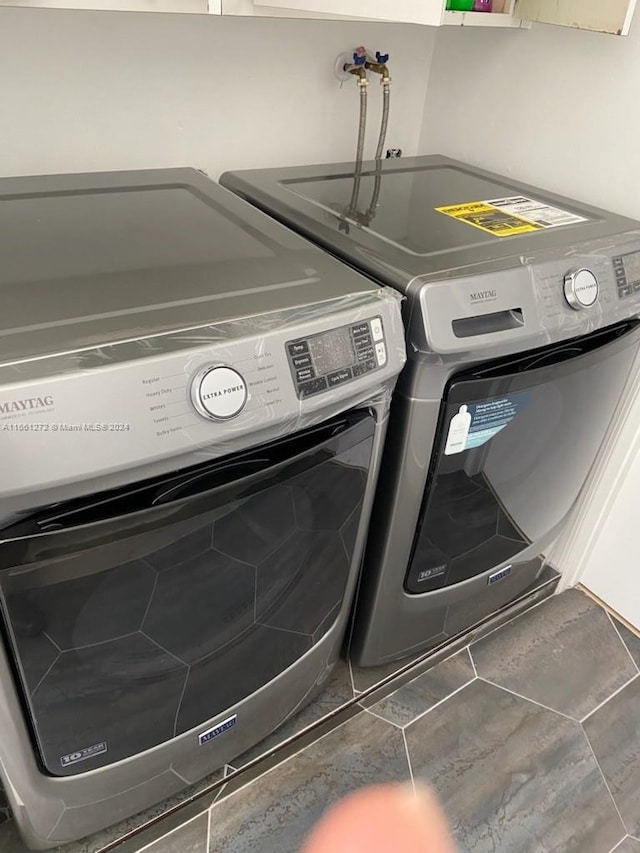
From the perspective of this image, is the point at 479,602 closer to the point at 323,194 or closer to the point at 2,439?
the point at 323,194

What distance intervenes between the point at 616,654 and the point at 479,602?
370 mm

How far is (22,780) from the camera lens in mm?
896

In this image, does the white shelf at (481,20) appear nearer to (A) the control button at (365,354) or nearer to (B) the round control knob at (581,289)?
(B) the round control knob at (581,289)

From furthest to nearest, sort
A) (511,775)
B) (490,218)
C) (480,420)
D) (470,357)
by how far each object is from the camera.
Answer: (511,775) < (490,218) < (480,420) < (470,357)

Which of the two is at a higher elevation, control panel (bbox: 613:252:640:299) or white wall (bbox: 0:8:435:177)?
white wall (bbox: 0:8:435:177)

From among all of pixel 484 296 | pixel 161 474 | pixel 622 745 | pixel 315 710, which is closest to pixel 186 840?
pixel 315 710

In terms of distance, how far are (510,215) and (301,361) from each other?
602 mm

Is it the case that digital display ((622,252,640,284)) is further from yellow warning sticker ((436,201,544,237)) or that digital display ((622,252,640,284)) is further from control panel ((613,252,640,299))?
yellow warning sticker ((436,201,544,237))

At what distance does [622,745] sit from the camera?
135 centimetres

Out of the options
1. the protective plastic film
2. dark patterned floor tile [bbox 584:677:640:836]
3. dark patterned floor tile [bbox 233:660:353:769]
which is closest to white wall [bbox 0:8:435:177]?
the protective plastic film

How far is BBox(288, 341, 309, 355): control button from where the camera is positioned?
0.76 meters

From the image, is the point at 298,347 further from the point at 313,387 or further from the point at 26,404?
the point at 26,404

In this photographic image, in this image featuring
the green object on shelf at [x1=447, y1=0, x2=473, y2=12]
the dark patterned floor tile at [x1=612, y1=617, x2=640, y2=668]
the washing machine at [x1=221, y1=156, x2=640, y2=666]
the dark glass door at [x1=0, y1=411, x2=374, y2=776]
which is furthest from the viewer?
the dark patterned floor tile at [x1=612, y1=617, x2=640, y2=668]

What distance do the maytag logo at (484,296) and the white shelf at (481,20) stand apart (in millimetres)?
477
